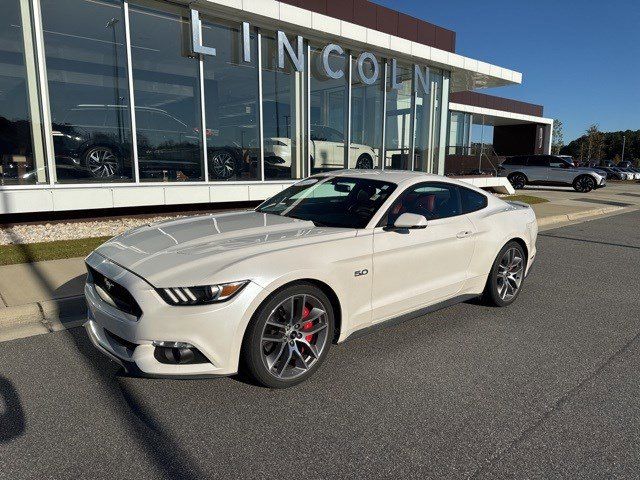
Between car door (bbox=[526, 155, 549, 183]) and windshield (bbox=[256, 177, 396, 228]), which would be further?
car door (bbox=[526, 155, 549, 183])

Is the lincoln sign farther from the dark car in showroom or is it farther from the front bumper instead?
the front bumper

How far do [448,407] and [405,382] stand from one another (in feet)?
1.32

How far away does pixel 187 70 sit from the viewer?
10180 millimetres

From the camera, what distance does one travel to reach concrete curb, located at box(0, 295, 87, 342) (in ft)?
13.6

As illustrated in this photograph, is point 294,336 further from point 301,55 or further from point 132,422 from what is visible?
point 301,55

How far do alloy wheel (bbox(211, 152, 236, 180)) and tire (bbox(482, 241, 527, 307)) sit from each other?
7.44 meters

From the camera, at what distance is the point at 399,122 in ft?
48.6

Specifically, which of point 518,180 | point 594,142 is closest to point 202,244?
point 518,180

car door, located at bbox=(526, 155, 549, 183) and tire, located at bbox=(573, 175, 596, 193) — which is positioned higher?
car door, located at bbox=(526, 155, 549, 183)

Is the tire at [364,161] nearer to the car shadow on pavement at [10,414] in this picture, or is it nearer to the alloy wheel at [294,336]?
the alloy wheel at [294,336]

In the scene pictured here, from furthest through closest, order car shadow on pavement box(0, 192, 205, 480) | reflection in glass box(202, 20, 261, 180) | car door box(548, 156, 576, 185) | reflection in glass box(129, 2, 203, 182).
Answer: car door box(548, 156, 576, 185), reflection in glass box(202, 20, 261, 180), reflection in glass box(129, 2, 203, 182), car shadow on pavement box(0, 192, 205, 480)

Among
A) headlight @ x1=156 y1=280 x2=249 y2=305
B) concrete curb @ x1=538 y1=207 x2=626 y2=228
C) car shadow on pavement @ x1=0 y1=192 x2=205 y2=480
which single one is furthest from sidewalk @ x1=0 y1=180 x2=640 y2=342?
concrete curb @ x1=538 y1=207 x2=626 y2=228

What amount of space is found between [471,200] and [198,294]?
10.6 ft

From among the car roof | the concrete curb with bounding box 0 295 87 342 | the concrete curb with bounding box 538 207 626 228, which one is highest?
the car roof
